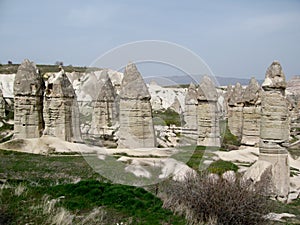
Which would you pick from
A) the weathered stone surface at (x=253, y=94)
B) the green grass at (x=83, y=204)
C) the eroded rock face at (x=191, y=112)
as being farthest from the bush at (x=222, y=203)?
the eroded rock face at (x=191, y=112)

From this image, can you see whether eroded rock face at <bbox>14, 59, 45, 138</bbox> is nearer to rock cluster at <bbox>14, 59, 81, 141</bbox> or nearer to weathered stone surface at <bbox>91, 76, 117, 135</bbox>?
rock cluster at <bbox>14, 59, 81, 141</bbox>

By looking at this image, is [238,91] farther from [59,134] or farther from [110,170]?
[110,170]

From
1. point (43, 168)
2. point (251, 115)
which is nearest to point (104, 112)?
point (251, 115)

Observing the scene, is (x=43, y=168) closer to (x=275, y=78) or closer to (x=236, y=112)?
(x=275, y=78)

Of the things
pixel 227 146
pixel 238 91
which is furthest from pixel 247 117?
pixel 238 91

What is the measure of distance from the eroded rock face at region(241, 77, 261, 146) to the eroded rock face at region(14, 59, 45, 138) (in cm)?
1146

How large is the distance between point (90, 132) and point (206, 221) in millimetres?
20460

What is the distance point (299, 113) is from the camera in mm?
40219

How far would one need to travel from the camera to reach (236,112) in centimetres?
2700

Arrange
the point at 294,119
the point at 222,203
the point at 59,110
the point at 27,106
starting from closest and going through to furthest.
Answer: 1. the point at 222,203
2. the point at 27,106
3. the point at 59,110
4. the point at 294,119

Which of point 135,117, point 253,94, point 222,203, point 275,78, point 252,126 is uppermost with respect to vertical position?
point 275,78

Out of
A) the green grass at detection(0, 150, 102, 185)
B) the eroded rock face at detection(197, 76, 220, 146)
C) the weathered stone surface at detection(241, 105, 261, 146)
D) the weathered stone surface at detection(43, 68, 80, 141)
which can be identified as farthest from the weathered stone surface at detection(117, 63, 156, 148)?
the weathered stone surface at detection(241, 105, 261, 146)

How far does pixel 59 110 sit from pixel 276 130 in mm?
12176

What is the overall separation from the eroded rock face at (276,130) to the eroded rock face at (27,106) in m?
12.6
